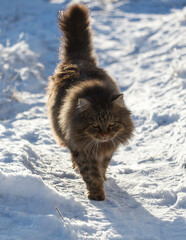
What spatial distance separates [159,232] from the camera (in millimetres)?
2584

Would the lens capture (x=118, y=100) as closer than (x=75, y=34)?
Yes

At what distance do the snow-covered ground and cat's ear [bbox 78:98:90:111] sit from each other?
77cm

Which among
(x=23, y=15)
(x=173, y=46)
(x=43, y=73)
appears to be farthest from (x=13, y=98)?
(x=23, y=15)

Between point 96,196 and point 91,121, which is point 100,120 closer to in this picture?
point 91,121

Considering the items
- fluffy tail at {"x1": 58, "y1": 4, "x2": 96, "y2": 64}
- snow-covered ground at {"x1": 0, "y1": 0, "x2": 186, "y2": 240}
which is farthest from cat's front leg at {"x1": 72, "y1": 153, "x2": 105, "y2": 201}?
fluffy tail at {"x1": 58, "y1": 4, "x2": 96, "y2": 64}

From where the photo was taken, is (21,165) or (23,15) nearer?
(21,165)

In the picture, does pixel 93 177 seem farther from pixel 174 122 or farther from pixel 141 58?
pixel 141 58

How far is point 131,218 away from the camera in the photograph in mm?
2795

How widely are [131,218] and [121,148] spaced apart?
1.86 m

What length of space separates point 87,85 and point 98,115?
0.41m

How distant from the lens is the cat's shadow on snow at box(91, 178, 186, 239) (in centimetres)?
255

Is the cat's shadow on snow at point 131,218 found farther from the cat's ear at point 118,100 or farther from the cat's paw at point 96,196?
the cat's ear at point 118,100

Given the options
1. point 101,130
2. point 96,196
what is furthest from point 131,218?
point 101,130

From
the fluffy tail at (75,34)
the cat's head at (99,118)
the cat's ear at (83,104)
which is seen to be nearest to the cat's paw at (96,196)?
the cat's head at (99,118)
